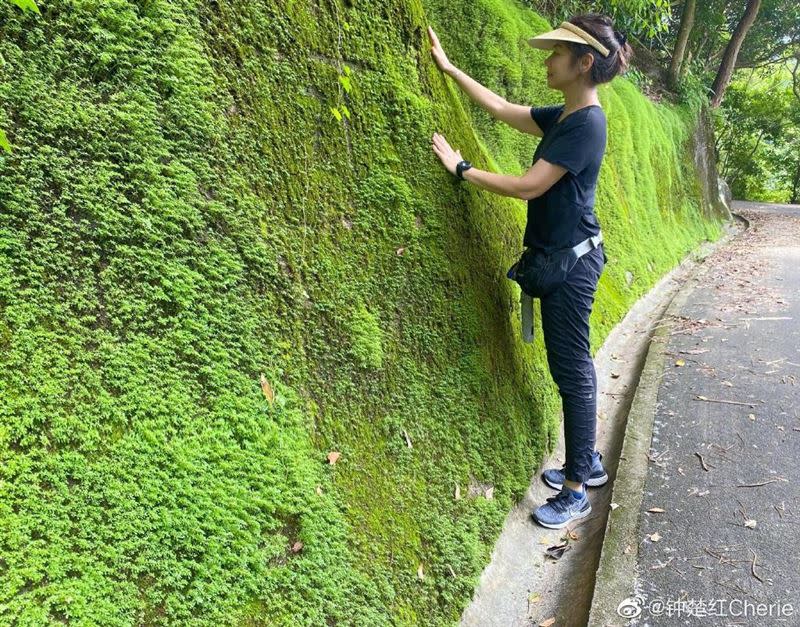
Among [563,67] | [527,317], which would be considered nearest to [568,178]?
[563,67]

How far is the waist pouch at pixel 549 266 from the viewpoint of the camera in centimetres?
A: 299

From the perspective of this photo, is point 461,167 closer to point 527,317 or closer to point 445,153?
point 445,153

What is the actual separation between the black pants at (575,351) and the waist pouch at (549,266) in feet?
0.16

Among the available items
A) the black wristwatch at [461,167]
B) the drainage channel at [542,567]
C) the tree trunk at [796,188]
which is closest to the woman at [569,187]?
the black wristwatch at [461,167]

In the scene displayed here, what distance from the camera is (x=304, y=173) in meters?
2.30

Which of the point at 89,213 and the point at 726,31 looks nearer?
the point at 89,213

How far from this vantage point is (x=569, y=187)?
112 inches

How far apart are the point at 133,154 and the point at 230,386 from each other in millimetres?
820

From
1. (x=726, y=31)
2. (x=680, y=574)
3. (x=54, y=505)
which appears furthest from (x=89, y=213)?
(x=726, y=31)

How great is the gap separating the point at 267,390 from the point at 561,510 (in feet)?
7.15

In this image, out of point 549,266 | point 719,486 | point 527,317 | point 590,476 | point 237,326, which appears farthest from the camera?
point 590,476

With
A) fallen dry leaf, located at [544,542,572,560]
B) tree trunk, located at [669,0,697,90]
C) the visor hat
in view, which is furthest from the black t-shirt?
tree trunk, located at [669,0,697,90]

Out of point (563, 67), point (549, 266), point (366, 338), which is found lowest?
point (366, 338)

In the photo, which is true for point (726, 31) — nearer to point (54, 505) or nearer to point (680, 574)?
point (680, 574)
